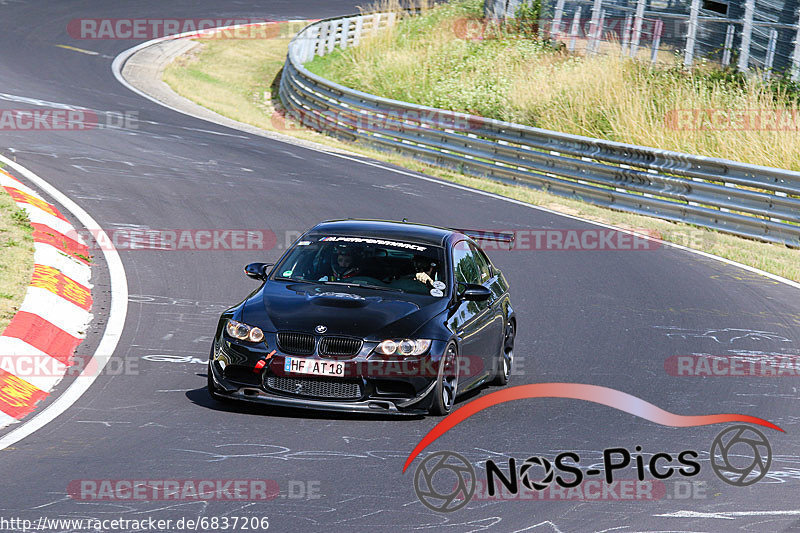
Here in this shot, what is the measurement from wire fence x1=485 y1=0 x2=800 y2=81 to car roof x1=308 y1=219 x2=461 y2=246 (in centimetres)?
1730

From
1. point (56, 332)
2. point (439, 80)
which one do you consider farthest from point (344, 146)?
point (56, 332)

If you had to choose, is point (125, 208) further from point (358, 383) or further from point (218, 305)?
point (358, 383)

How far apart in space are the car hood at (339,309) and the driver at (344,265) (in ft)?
0.85

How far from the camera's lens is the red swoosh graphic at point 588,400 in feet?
28.3

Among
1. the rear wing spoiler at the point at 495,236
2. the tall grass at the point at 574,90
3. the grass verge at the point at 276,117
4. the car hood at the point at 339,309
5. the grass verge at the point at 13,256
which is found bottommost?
the grass verge at the point at 276,117

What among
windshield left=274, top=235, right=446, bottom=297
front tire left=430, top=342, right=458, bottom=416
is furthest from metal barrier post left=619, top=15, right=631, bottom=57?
front tire left=430, top=342, right=458, bottom=416

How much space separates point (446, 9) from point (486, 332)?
1230 inches

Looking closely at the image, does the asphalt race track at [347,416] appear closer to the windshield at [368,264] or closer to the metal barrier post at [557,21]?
the windshield at [368,264]

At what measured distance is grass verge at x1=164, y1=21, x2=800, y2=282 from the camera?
58.1 feet

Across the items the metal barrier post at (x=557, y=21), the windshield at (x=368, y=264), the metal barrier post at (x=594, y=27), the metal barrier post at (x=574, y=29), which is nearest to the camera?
the windshield at (x=368, y=264)

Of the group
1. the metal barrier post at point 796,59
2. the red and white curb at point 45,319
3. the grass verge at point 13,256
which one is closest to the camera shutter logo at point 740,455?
the red and white curb at point 45,319

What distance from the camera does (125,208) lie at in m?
16.0

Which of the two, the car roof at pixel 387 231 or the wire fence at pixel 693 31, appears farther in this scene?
the wire fence at pixel 693 31

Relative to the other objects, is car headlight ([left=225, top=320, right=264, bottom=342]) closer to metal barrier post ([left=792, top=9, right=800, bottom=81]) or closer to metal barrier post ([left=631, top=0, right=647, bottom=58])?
metal barrier post ([left=792, top=9, right=800, bottom=81])
